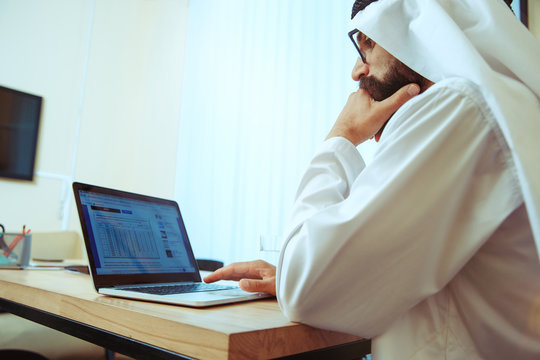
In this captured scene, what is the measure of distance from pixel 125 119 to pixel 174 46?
3.22 ft

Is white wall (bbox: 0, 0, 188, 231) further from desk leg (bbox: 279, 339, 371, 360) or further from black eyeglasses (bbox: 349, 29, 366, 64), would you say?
desk leg (bbox: 279, 339, 371, 360)

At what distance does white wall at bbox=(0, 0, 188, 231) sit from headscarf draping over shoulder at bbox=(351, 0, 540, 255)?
3537 millimetres

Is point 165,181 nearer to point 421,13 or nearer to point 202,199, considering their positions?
point 202,199

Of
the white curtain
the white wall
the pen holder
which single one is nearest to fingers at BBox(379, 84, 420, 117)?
the pen holder

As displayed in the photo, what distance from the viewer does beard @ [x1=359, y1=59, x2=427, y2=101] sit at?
36.7 inches

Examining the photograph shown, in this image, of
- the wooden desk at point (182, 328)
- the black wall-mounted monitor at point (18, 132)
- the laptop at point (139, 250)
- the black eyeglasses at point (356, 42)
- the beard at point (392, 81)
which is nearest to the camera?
the wooden desk at point (182, 328)

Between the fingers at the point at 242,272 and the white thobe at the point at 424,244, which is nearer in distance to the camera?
the white thobe at the point at 424,244

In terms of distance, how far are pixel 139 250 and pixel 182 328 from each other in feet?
1.63

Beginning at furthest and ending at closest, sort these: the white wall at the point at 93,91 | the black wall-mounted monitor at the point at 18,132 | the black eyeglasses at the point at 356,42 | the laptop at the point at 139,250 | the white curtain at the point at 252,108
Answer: the white wall at the point at 93,91
the black wall-mounted monitor at the point at 18,132
the white curtain at the point at 252,108
the black eyeglasses at the point at 356,42
the laptop at the point at 139,250

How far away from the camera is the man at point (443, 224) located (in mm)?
570

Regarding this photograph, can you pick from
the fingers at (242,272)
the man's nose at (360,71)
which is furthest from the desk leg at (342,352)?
the man's nose at (360,71)

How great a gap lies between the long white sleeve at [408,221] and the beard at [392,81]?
33cm

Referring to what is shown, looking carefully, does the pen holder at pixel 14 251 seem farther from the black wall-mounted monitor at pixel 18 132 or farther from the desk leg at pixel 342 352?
the black wall-mounted monitor at pixel 18 132

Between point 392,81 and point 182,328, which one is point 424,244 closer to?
point 182,328
